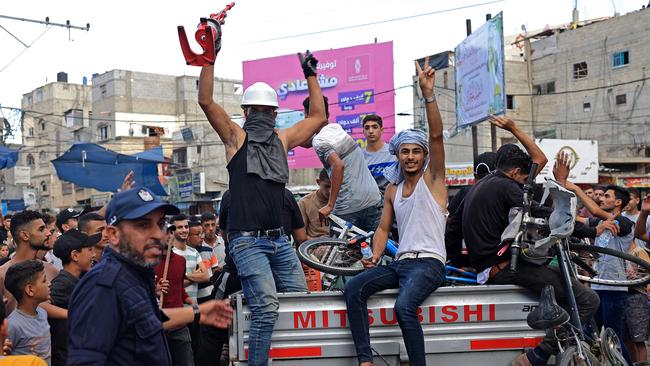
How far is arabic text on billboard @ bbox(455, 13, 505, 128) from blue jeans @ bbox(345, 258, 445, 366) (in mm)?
16984

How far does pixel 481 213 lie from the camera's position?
219 inches

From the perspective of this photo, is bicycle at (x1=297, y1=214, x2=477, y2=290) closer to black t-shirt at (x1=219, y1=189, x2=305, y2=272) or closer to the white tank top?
black t-shirt at (x1=219, y1=189, x2=305, y2=272)

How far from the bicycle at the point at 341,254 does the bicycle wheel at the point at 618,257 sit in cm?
88

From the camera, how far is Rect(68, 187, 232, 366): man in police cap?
3.03 metres

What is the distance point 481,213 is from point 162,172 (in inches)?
1658

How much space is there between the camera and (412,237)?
5344 millimetres

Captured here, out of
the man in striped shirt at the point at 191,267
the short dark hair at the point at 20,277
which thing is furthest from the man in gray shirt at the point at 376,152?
the short dark hair at the point at 20,277

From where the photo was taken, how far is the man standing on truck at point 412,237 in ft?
16.5

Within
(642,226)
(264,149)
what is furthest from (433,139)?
(642,226)

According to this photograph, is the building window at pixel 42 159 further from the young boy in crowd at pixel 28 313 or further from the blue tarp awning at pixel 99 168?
the young boy in crowd at pixel 28 313

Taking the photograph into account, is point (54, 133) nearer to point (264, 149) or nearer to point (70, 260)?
point (70, 260)

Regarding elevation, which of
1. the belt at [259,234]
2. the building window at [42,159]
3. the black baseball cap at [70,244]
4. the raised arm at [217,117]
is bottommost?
the black baseball cap at [70,244]

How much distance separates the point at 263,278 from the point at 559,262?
85.3 inches

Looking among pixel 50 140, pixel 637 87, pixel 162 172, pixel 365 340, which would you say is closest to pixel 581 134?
pixel 637 87
